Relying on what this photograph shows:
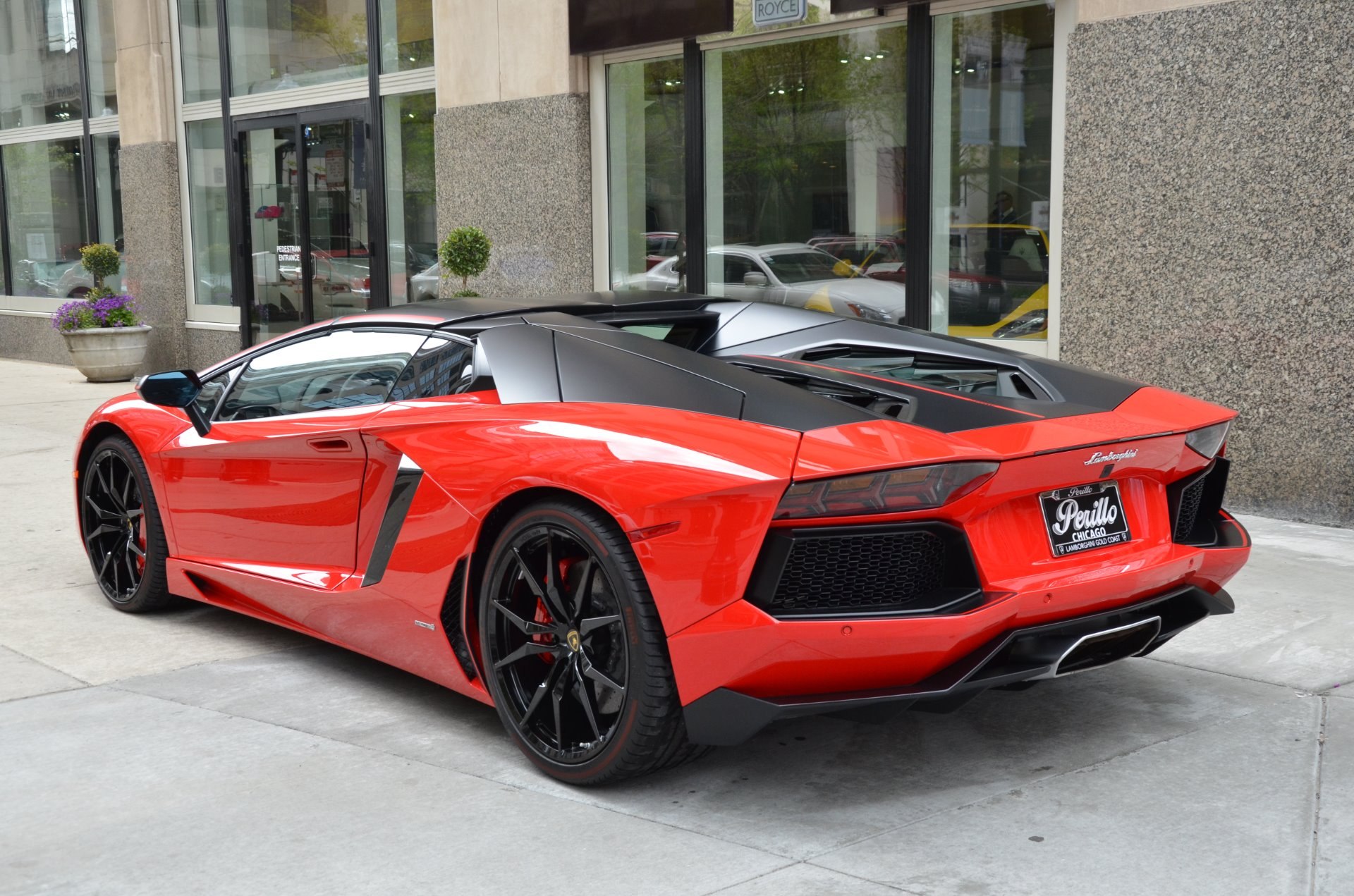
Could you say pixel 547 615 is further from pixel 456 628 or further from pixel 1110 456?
pixel 1110 456

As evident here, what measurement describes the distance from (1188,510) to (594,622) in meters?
1.68

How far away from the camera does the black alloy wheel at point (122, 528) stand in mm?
5277

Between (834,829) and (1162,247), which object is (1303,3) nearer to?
(1162,247)

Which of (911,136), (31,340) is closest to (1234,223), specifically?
(911,136)

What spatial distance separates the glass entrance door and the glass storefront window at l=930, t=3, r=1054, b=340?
21.5 ft

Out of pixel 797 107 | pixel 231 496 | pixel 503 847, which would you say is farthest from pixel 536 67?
pixel 503 847

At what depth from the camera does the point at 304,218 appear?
558 inches

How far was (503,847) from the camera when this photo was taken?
10.6 feet

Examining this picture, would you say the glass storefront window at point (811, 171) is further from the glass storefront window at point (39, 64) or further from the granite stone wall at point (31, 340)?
the glass storefront window at point (39, 64)

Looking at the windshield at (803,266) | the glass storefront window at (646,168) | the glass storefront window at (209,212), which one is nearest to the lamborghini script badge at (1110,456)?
the windshield at (803,266)

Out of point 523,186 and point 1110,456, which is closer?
point 1110,456

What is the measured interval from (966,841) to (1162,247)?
510 centimetres

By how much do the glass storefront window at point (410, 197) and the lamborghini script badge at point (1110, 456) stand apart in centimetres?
971

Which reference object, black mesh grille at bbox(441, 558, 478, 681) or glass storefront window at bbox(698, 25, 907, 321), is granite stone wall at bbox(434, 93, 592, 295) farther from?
black mesh grille at bbox(441, 558, 478, 681)
